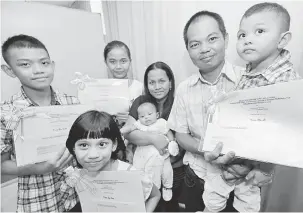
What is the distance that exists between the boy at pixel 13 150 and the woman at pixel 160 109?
481 mm

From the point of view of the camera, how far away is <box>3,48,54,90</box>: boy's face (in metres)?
0.90

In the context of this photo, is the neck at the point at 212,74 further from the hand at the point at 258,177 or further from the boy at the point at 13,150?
the boy at the point at 13,150

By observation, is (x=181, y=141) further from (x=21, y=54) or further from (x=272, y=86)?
(x=21, y=54)

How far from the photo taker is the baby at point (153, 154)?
4.04 ft

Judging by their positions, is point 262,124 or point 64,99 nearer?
point 262,124

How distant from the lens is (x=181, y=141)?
3.32 feet

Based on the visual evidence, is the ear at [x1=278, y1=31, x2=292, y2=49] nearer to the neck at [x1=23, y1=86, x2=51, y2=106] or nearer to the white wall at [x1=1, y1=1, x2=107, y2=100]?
the neck at [x1=23, y1=86, x2=51, y2=106]

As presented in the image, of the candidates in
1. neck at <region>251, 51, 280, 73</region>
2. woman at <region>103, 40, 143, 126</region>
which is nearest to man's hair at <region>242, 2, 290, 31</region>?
neck at <region>251, 51, 280, 73</region>

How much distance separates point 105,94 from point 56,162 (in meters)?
0.50

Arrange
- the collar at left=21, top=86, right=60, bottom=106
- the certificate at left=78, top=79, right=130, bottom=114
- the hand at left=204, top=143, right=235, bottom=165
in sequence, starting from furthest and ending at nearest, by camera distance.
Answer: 1. the certificate at left=78, top=79, right=130, bottom=114
2. the collar at left=21, top=86, right=60, bottom=106
3. the hand at left=204, top=143, right=235, bottom=165

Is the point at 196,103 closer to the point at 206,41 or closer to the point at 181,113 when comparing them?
the point at 181,113

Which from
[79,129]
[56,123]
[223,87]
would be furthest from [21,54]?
[223,87]

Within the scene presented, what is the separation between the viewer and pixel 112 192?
0.80m

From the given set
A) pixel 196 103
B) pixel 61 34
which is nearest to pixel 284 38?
pixel 196 103
